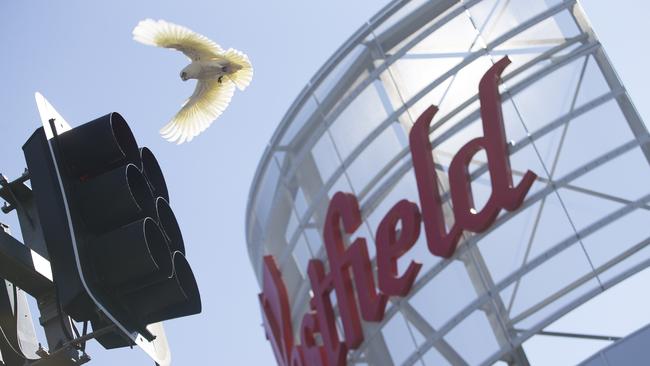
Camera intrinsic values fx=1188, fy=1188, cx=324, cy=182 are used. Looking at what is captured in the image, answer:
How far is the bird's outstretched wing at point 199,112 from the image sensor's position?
823 cm

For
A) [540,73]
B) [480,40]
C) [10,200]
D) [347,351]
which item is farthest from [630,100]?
[10,200]

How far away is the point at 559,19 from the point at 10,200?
48.5 feet

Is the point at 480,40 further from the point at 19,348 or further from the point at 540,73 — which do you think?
the point at 19,348

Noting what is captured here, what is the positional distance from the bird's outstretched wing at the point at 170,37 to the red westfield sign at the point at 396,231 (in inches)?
343

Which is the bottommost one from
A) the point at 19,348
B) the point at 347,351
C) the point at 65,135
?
the point at 19,348

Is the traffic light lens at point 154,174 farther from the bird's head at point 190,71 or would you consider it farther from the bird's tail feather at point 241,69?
the bird's tail feather at point 241,69

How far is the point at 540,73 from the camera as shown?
1764 cm

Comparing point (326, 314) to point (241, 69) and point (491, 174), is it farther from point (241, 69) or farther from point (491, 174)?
point (241, 69)

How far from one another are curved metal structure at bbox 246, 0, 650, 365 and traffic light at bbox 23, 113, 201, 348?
12373 mm

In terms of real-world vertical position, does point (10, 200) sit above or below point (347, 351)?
below

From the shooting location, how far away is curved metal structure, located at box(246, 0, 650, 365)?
53.2 feet

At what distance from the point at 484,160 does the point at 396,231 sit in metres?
1.76

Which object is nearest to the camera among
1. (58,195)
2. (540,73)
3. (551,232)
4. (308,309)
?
(58,195)

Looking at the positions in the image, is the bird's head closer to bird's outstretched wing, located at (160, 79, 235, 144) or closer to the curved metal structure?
bird's outstretched wing, located at (160, 79, 235, 144)
